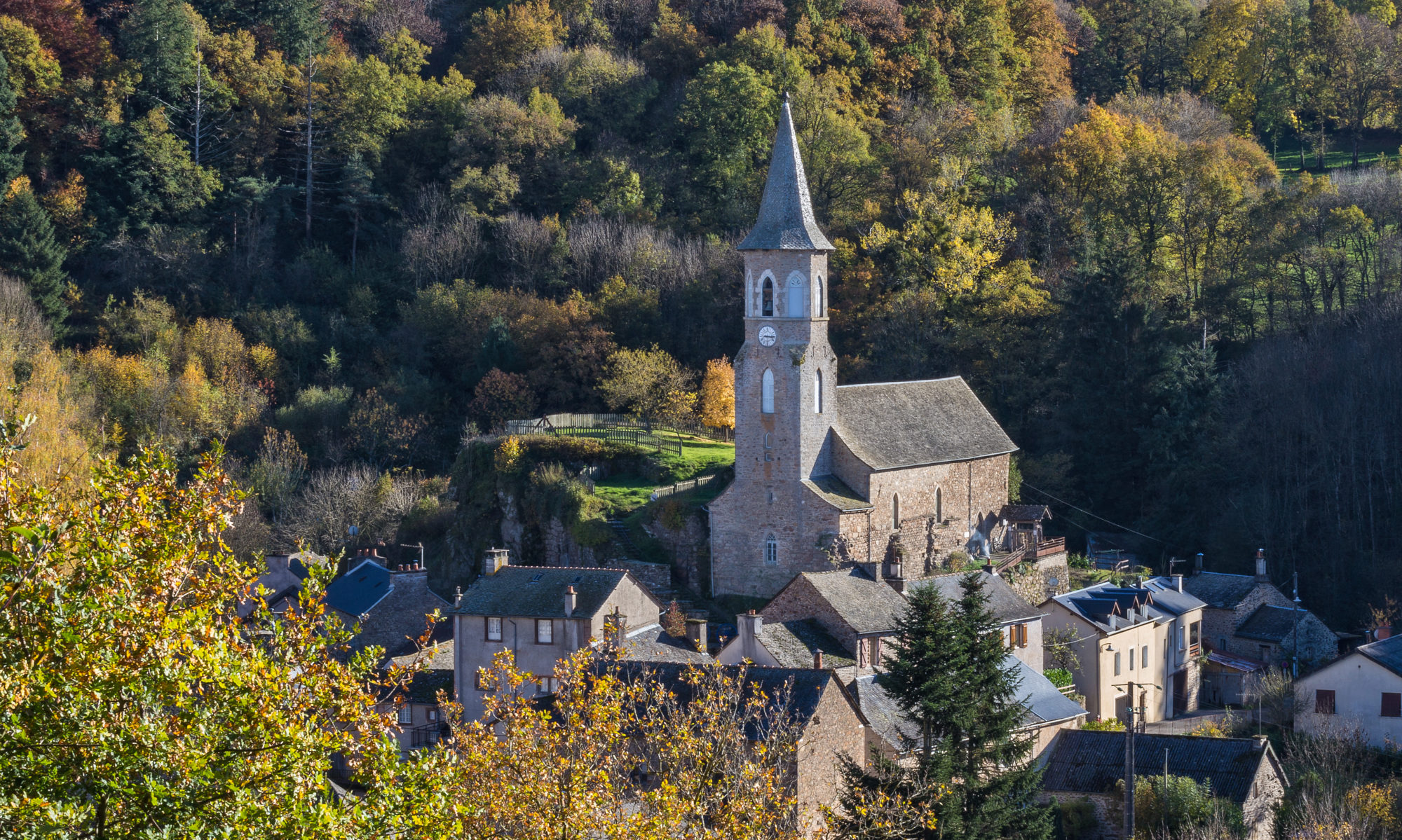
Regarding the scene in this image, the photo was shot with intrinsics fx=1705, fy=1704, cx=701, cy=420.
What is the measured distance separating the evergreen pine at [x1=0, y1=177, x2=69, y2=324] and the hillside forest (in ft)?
0.42

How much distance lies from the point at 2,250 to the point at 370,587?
974 inches

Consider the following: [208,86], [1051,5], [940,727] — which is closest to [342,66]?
[208,86]

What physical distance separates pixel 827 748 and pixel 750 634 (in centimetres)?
540

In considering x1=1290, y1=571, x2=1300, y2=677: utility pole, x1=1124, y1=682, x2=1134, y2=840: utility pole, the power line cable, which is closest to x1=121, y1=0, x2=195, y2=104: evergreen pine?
the power line cable

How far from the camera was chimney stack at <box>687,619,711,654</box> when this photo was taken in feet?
113

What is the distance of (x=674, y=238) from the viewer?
2362 inches

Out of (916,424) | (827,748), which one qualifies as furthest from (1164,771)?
(916,424)

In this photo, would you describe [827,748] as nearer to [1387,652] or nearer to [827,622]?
[827,622]

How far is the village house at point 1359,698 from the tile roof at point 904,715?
5.51 m

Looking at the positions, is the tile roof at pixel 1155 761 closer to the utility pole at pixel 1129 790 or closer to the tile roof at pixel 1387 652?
the utility pole at pixel 1129 790

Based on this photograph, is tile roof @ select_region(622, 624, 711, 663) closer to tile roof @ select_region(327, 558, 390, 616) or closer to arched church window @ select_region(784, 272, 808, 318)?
tile roof @ select_region(327, 558, 390, 616)

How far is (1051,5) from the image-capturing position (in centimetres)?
7175

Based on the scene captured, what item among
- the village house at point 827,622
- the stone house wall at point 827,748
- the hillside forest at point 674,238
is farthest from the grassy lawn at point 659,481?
the stone house wall at point 827,748

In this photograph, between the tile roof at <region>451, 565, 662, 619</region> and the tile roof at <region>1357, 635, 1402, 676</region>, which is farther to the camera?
the tile roof at <region>1357, 635, 1402, 676</region>
